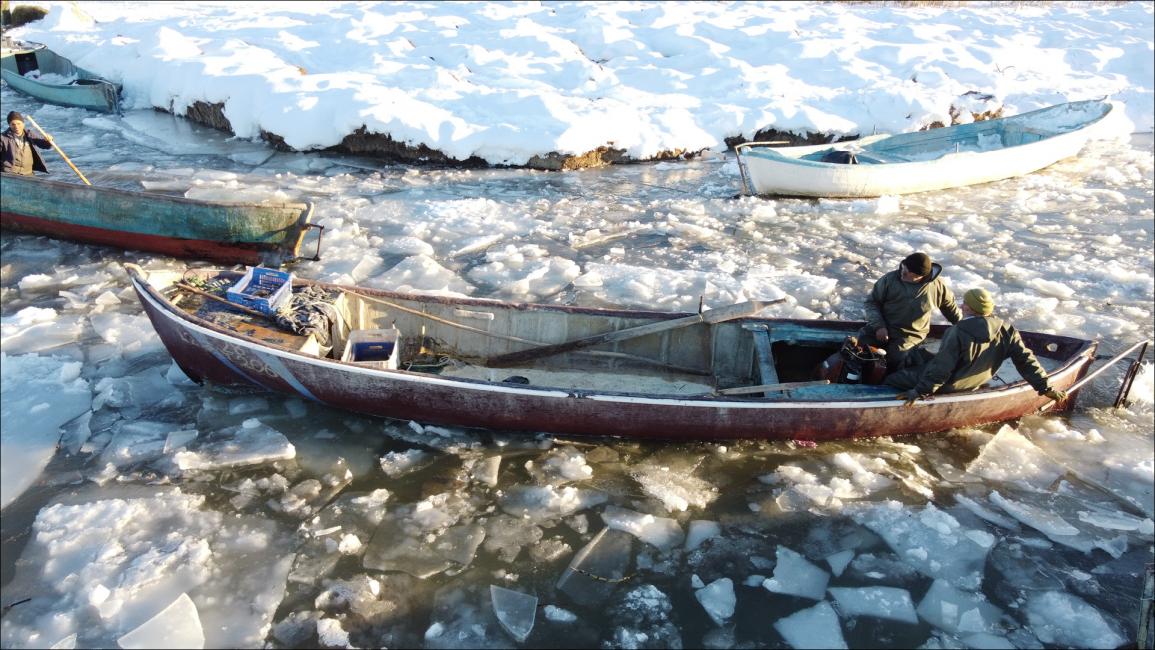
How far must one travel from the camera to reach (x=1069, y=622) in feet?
15.1

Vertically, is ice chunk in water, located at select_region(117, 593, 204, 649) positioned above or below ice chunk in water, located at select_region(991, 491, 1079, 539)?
below

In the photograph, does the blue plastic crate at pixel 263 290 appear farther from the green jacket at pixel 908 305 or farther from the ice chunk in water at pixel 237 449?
the green jacket at pixel 908 305

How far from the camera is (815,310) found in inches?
326

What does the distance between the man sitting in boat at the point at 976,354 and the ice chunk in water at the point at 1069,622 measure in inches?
60.2

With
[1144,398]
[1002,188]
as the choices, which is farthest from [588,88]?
[1144,398]

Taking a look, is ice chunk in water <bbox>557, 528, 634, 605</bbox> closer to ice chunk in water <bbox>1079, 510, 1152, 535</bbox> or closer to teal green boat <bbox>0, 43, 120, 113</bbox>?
ice chunk in water <bbox>1079, 510, 1152, 535</bbox>

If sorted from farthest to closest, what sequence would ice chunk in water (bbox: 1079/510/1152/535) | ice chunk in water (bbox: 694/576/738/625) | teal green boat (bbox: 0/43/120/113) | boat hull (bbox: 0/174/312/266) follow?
teal green boat (bbox: 0/43/120/113), boat hull (bbox: 0/174/312/266), ice chunk in water (bbox: 1079/510/1152/535), ice chunk in water (bbox: 694/576/738/625)

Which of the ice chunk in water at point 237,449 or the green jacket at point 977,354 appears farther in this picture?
the ice chunk in water at point 237,449

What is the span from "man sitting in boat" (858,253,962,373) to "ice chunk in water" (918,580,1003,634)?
6.05 feet

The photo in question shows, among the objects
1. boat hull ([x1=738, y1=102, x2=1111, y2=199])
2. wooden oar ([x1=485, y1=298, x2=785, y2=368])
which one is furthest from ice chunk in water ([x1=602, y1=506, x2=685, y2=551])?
boat hull ([x1=738, y1=102, x2=1111, y2=199])

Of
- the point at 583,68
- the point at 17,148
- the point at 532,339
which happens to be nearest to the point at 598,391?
the point at 532,339

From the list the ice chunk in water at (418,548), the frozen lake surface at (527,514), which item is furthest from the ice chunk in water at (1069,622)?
the ice chunk in water at (418,548)

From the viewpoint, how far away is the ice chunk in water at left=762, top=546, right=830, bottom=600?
4773 millimetres

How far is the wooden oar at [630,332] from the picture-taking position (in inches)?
245
